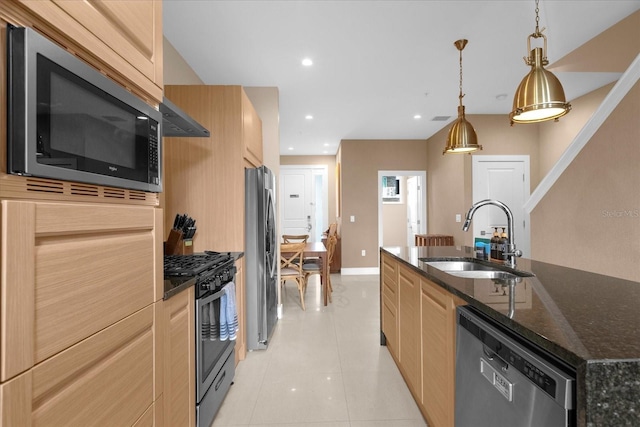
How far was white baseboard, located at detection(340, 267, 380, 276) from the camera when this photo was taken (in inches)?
241

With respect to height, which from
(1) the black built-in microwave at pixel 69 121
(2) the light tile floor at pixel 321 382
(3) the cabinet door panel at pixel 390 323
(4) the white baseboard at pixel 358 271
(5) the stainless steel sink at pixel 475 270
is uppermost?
(1) the black built-in microwave at pixel 69 121

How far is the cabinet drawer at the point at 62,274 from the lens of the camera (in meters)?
0.58

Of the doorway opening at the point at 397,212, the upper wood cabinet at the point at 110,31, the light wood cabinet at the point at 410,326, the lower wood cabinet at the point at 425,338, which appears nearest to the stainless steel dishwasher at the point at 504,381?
the lower wood cabinet at the point at 425,338

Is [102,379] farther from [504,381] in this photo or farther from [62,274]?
[504,381]

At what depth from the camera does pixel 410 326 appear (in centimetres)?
191

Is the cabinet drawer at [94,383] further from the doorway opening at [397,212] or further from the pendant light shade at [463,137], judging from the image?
the doorway opening at [397,212]

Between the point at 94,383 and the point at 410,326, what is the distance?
164cm

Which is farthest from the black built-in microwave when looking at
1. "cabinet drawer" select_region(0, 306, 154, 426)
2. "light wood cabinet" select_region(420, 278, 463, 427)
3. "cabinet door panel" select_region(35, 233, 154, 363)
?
"light wood cabinet" select_region(420, 278, 463, 427)

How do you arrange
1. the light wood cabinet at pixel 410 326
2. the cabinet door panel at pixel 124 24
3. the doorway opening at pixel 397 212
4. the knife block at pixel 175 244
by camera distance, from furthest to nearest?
1. the doorway opening at pixel 397 212
2. the knife block at pixel 175 244
3. the light wood cabinet at pixel 410 326
4. the cabinet door panel at pixel 124 24

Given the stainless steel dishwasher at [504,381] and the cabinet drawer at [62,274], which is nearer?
the cabinet drawer at [62,274]

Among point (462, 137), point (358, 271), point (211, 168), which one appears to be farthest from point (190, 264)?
point (358, 271)

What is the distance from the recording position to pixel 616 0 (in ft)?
7.29

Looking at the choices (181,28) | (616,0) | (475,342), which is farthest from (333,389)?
(616,0)

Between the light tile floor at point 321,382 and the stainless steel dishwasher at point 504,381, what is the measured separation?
33.0 inches
